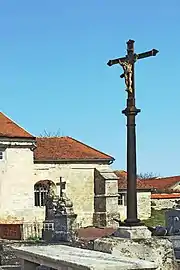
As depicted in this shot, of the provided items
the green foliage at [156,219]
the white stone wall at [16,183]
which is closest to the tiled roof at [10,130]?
the white stone wall at [16,183]

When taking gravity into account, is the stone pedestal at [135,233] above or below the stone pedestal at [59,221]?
above

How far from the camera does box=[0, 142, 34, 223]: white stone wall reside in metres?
32.4

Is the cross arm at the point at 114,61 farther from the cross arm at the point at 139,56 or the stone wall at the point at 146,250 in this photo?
the stone wall at the point at 146,250

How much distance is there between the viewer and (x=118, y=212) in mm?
35969

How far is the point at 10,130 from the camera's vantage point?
1334 inches

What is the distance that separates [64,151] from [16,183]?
18.3 ft

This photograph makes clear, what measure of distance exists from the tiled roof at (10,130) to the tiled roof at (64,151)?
87.1 inches

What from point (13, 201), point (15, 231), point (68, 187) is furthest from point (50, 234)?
point (68, 187)

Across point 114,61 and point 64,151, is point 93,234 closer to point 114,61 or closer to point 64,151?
point 64,151

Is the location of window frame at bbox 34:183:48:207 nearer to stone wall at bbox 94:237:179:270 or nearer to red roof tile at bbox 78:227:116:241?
red roof tile at bbox 78:227:116:241

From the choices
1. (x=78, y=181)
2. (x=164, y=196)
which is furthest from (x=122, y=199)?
(x=164, y=196)

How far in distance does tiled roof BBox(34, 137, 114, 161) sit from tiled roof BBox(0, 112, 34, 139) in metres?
2.21

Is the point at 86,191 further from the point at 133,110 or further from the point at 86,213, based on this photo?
the point at 133,110

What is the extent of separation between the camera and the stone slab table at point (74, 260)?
6.34m
